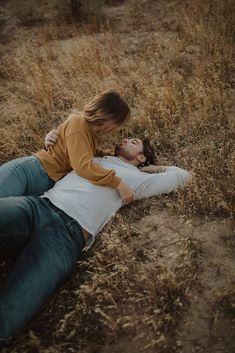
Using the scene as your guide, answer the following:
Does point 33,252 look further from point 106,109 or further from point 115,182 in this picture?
point 106,109

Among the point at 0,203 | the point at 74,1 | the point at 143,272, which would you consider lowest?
the point at 143,272

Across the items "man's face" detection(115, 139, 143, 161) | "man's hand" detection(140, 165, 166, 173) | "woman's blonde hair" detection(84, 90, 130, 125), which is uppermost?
"woman's blonde hair" detection(84, 90, 130, 125)

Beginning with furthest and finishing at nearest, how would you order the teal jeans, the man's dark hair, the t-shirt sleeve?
the man's dark hair < the t-shirt sleeve < the teal jeans

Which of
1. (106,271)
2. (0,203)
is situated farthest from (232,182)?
(0,203)

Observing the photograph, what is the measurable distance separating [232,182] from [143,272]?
58.0 inches

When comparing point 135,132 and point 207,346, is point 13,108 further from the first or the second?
point 207,346

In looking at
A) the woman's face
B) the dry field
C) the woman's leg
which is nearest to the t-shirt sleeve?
the dry field

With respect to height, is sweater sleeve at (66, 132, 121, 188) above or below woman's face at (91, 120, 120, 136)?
below

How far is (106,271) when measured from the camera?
2982 millimetres

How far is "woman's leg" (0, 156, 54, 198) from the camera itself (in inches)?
136

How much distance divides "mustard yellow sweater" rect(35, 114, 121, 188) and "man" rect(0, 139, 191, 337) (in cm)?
11

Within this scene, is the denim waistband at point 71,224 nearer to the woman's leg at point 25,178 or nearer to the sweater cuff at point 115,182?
the sweater cuff at point 115,182

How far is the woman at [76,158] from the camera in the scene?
321cm

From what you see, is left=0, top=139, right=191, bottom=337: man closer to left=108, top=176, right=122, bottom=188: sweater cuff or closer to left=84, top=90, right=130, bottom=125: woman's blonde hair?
left=108, top=176, right=122, bottom=188: sweater cuff
